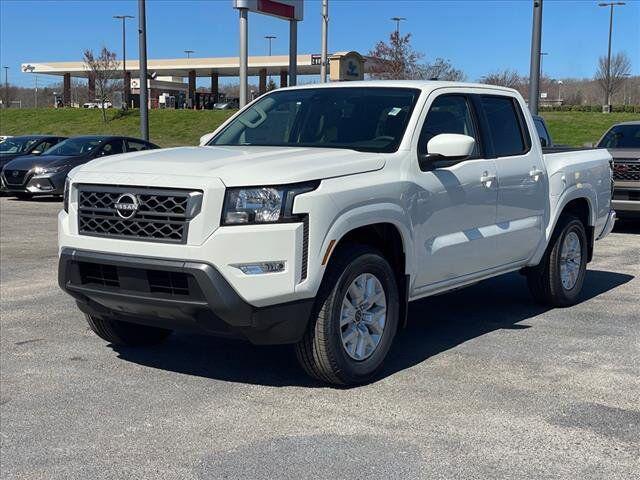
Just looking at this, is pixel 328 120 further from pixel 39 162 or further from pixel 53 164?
pixel 39 162

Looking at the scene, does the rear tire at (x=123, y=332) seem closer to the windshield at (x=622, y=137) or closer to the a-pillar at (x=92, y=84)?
the windshield at (x=622, y=137)

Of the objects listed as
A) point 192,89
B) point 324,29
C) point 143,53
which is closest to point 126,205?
point 143,53

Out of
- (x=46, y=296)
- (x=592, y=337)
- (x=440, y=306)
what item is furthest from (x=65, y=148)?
(x=592, y=337)

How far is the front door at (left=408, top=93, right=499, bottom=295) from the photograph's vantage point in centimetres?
549

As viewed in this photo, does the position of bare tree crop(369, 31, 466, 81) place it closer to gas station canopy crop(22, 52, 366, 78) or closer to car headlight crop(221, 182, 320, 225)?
gas station canopy crop(22, 52, 366, 78)

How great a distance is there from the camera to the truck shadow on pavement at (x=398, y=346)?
544cm

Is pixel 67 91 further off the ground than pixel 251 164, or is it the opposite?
pixel 67 91

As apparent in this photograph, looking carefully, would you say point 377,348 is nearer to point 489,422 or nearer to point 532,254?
point 489,422

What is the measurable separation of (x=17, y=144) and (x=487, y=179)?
17676 millimetres

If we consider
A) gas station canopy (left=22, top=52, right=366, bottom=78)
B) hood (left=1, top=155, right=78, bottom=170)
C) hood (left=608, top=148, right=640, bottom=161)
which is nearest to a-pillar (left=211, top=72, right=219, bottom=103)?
gas station canopy (left=22, top=52, right=366, bottom=78)

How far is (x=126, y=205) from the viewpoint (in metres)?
4.71

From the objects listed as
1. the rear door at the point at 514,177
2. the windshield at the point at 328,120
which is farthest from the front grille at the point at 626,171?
the windshield at the point at 328,120

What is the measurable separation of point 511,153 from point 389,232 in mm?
1859

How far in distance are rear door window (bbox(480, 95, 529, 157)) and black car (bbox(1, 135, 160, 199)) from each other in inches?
459
